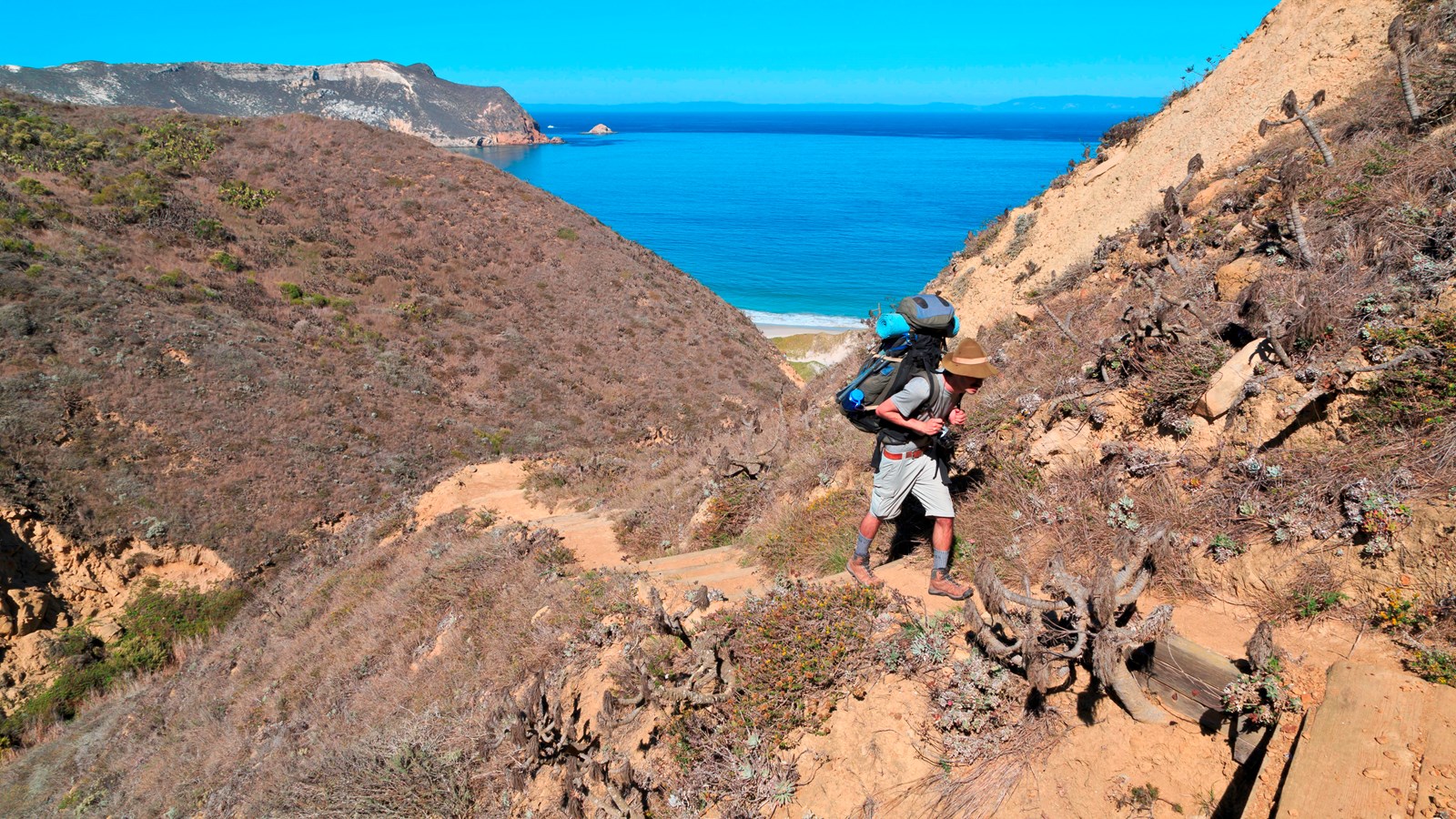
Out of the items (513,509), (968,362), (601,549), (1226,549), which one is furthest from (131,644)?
(1226,549)

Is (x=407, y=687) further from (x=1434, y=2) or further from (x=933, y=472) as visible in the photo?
(x=1434, y=2)

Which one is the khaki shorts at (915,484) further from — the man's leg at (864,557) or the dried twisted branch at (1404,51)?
the dried twisted branch at (1404,51)

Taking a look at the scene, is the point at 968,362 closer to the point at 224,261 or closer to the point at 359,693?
the point at 359,693

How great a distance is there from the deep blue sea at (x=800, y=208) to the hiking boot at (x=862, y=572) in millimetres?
9866

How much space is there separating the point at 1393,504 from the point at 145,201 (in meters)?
33.1

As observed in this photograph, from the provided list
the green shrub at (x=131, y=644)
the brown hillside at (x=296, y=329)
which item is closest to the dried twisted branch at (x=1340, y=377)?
the brown hillside at (x=296, y=329)

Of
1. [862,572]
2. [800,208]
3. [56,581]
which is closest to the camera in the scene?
[862,572]

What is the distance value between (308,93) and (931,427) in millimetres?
157874

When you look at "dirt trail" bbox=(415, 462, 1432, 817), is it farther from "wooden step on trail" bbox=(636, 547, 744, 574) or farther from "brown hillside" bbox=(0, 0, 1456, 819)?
"wooden step on trail" bbox=(636, 547, 744, 574)

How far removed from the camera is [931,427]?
14.9ft

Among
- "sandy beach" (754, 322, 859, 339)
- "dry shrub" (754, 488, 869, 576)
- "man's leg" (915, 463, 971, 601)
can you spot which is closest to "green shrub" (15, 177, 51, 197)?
"dry shrub" (754, 488, 869, 576)

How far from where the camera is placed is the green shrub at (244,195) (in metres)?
27.6

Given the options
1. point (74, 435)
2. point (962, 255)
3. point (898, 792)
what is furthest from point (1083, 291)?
point (74, 435)

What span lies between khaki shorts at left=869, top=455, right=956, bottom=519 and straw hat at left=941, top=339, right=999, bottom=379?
70cm
